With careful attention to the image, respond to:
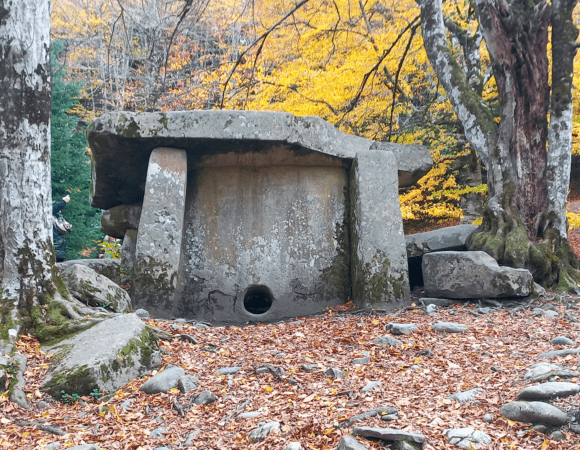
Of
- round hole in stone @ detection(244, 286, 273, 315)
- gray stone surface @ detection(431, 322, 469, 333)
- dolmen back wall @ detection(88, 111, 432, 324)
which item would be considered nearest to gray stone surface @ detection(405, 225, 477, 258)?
dolmen back wall @ detection(88, 111, 432, 324)

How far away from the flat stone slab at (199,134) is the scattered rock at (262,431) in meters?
3.45

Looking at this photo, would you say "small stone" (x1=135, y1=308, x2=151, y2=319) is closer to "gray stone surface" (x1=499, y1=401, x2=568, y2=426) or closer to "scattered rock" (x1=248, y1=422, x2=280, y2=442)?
"scattered rock" (x1=248, y1=422, x2=280, y2=442)

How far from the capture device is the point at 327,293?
6051mm

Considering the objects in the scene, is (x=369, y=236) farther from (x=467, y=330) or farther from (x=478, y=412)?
(x=478, y=412)

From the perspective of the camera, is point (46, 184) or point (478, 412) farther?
point (46, 184)

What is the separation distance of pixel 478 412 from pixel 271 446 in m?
1.04

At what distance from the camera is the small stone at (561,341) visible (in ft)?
12.7

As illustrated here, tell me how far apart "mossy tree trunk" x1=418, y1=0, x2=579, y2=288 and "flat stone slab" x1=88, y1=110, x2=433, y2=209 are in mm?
1865

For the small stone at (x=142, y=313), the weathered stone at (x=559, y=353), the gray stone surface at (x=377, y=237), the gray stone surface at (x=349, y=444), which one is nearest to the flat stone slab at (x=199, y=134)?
the gray stone surface at (x=377, y=237)

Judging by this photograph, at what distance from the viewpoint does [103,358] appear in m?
3.26

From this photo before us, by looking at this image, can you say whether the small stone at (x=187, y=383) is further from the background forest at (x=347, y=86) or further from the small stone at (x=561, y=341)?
the background forest at (x=347, y=86)

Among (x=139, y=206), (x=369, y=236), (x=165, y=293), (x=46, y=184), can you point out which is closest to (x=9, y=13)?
(x=46, y=184)

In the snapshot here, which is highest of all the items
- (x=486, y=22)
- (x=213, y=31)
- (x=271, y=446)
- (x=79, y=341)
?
(x=213, y=31)

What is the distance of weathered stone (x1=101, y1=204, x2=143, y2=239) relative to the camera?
676 centimetres
